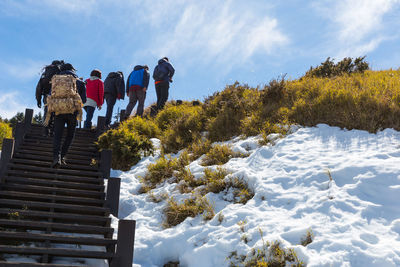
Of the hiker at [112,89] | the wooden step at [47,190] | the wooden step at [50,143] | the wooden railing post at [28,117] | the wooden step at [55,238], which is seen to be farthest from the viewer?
the hiker at [112,89]

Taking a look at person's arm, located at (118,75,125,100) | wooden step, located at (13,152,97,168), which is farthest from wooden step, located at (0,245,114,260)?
person's arm, located at (118,75,125,100)

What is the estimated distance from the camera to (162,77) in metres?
12.8

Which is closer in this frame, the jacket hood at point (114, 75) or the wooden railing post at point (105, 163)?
the wooden railing post at point (105, 163)

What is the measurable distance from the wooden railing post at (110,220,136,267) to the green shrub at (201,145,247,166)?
2872mm

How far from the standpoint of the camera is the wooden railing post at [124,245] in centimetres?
432

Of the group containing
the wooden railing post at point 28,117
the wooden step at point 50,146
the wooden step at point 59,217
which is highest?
the wooden railing post at point 28,117

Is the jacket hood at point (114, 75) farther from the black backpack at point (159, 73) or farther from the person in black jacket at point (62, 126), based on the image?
the person in black jacket at point (62, 126)

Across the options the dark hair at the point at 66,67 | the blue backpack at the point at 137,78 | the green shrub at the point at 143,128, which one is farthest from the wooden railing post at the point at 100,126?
the dark hair at the point at 66,67

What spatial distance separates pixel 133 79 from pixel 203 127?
465 centimetres

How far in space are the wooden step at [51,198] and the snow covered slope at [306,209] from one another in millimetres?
640

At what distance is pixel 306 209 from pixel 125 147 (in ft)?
17.1

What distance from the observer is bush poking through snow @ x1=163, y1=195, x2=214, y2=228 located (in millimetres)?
5461

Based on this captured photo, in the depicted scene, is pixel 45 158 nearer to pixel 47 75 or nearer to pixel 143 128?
pixel 47 75

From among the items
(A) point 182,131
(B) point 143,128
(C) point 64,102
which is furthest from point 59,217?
(B) point 143,128
